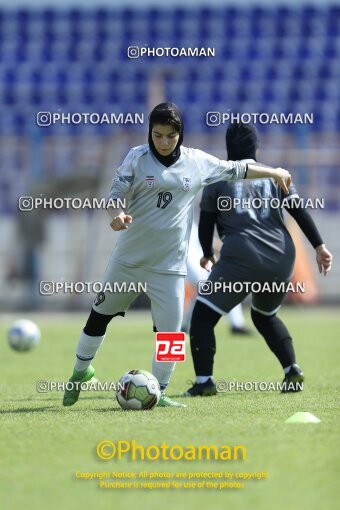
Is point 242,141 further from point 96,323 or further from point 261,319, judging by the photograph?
point 96,323

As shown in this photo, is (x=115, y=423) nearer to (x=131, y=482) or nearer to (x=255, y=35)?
(x=131, y=482)

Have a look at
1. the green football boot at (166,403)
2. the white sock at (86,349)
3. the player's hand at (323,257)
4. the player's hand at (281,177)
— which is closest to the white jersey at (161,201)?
the player's hand at (281,177)

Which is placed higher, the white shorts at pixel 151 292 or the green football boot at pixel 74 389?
the white shorts at pixel 151 292

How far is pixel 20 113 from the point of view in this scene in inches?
836

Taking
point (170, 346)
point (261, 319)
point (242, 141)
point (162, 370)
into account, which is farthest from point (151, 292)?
point (242, 141)

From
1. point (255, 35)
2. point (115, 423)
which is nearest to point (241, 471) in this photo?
point (115, 423)

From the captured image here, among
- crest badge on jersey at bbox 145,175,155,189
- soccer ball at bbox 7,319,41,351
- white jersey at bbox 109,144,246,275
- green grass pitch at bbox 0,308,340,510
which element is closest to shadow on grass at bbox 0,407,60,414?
green grass pitch at bbox 0,308,340,510

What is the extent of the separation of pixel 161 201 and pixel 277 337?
1.69 m

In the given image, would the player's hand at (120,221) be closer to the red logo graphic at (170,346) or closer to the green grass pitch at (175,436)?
the red logo graphic at (170,346)

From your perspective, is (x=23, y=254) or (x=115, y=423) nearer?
(x=115, y=423)

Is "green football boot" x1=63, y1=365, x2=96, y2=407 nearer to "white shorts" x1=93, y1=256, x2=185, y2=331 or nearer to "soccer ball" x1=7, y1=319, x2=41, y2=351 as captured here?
"white shorts" x1=93, y1=256, x2=185, y2=331

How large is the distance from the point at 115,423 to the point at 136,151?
Result: 1.77 m

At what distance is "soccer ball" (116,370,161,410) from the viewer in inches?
251

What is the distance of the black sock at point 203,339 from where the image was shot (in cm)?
719
